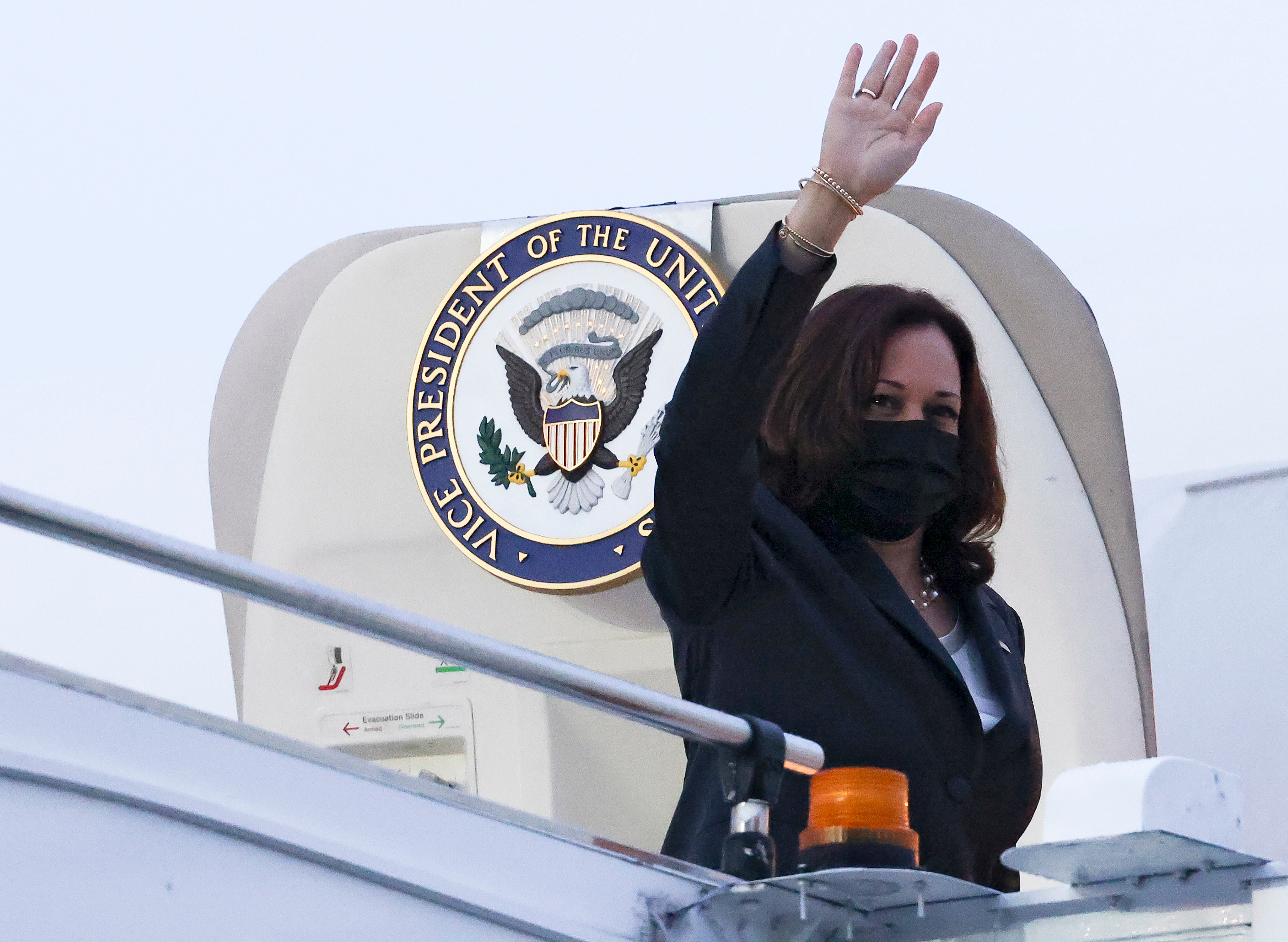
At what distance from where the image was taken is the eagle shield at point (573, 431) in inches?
178

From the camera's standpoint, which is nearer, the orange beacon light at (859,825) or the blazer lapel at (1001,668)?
the orange beacon light at (859,825)

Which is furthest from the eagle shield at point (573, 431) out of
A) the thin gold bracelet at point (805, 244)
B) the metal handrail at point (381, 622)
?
the metal handrail at point (381, 622)

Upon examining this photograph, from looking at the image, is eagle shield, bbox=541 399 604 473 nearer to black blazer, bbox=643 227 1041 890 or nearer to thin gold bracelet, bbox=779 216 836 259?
black blazer, bbox=643 227 1041 890

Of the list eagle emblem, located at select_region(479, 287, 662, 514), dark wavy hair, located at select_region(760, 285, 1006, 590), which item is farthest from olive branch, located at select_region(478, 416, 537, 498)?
dark wavy hair, located at select_region(760, 285, 1006, 590)

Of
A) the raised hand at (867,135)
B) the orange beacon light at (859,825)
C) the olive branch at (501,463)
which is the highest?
the olive branch at (501,463)

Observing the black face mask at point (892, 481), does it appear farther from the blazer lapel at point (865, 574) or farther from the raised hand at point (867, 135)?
the raised hand at point (867, 135)

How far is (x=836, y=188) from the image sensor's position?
176cm

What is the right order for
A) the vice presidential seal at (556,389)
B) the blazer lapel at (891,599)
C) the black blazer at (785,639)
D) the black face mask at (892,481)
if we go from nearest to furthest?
1. the black blazer at (785,639)
2. the blazer lapel at (891,599)
3. the black face mask at (892,481)
4. the vice presidential seal at (556,389)

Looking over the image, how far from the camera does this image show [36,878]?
4.34 ft

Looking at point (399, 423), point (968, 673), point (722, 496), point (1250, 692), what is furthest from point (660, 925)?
point (1250, 692)

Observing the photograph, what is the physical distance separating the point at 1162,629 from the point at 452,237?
7.63ft

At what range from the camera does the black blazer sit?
67.8 inches

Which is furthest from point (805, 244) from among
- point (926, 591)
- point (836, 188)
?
point (926, 591)

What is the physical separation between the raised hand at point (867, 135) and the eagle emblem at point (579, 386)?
2.62 m
